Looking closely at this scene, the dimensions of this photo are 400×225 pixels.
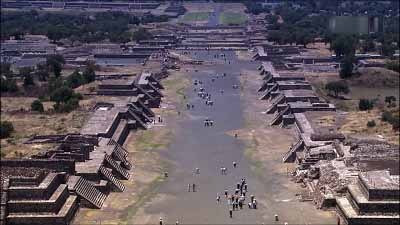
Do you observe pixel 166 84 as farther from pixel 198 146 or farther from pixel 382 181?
pixel 382 181

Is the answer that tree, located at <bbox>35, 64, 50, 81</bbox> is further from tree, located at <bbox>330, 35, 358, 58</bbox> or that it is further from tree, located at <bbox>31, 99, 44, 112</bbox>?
tree, located at <bbox>330, 35, 358, 58</bbox>

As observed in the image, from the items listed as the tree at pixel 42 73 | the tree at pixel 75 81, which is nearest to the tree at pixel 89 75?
the tree at pixel 75 81

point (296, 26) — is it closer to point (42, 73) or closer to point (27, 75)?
point (42, 73)

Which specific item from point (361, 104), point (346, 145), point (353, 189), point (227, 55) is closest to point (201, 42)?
point (227, 55)

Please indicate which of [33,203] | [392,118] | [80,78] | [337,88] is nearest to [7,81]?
[80,78]

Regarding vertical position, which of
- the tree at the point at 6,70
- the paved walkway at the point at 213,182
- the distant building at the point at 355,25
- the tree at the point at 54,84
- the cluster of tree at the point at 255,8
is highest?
the distant building at the point at 355,25

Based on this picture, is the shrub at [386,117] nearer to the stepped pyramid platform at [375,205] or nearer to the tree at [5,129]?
the stepped pyramid platform at [375,205]
